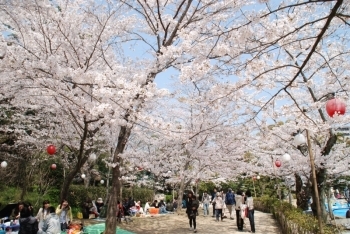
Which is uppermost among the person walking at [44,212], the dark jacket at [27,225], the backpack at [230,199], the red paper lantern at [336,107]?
the red paper lantern at [336,107]

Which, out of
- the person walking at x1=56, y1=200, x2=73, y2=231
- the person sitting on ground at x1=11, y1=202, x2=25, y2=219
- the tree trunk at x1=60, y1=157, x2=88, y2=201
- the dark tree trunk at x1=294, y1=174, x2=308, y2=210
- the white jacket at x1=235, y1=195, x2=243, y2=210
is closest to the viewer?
the person sitting on ground at x1=11, y1=202, x2=25, y2=219

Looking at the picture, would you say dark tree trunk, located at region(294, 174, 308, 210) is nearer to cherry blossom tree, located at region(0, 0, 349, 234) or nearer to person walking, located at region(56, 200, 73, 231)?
cherry blossom tree, located at region(0, 0, 349, 234)

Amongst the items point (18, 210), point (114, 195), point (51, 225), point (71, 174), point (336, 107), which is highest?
point (336, 107)

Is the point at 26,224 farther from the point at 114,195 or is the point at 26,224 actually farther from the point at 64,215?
the point at 64,215

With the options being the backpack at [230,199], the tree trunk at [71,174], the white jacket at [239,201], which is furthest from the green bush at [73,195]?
the white jacket at [239,201]

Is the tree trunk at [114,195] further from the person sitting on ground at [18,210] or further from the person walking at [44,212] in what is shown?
the person sitting on ground at [18,210]

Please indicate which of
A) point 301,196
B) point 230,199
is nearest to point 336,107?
point 230,199

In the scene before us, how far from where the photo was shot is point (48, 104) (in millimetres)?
8469

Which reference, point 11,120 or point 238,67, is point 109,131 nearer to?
point 11,120

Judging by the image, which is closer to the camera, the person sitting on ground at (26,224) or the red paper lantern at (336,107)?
the red paper lantern at (336,107)

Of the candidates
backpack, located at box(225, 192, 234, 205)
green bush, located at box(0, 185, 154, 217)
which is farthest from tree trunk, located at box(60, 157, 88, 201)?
backpack, located at box(225, 192, 234, 205)

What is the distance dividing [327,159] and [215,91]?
7063 mm

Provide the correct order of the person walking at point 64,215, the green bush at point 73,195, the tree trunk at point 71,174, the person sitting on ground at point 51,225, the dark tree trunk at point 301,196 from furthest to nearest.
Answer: the green bush at point 73,195, the dark tree trunk at point 301,196, the person walking at point 64,215, the tree trunk at point 71,174, the person sitting on ground at point 51,225

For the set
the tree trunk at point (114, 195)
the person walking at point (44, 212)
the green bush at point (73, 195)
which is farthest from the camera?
the green bush at point (73, 195)
